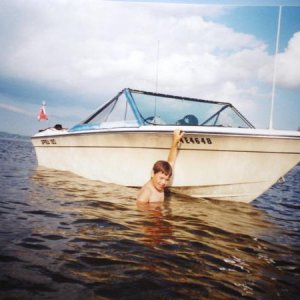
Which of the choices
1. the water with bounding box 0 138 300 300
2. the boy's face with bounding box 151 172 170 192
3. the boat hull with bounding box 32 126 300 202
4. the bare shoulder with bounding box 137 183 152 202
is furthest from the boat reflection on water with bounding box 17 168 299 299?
the boat hull with bounding box 32 126 300 202

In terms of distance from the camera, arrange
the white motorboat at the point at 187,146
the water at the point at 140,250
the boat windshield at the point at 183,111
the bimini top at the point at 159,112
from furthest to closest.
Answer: the boat windshield at the point at 183,111 < the bimini top at the point at 159,112 < the white motorboat at the point at 187,146 < the water at the point at 140,250

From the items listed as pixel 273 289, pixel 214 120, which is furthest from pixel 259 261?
pixel 214 120

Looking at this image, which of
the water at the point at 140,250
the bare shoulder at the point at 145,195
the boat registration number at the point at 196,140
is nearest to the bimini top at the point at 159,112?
the boat registration number at the point at 196,140

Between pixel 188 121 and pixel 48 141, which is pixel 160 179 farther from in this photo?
pixel 48 141

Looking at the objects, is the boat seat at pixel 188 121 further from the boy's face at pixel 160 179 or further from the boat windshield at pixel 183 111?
the boy's face at pixel 160 179

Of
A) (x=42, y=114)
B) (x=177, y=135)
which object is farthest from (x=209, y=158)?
(x=42, y=114)

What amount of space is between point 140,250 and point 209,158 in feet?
8.76

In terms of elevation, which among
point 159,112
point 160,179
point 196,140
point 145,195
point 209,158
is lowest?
point 145,195

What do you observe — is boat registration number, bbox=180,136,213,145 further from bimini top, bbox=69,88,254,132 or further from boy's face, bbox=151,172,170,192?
bimini top, bbox=69,88,254,132

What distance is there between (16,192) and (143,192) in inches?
89.8

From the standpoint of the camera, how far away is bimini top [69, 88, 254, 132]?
5918 millimetres

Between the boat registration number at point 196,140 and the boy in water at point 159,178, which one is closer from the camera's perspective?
the boy in water at point 159,178

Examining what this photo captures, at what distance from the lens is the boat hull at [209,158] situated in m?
4.91

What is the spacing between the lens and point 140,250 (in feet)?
9.16
